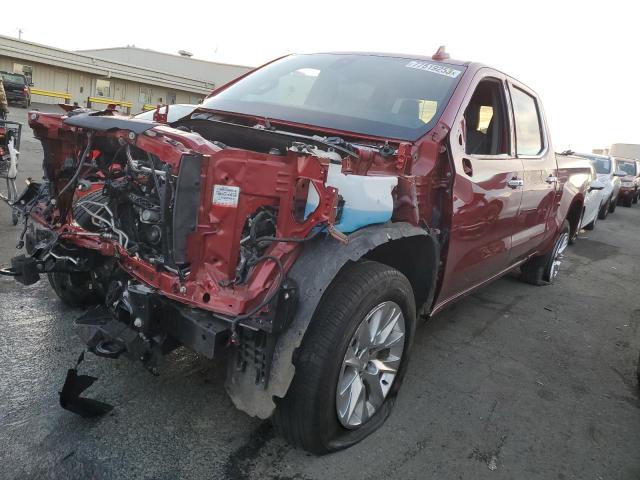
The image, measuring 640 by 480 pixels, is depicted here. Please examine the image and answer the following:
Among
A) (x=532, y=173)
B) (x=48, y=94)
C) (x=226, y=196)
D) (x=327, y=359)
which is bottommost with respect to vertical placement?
(x=327, y=359)

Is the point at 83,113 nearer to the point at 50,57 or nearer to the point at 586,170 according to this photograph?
the point at 586,170

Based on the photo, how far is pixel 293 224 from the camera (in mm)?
2160

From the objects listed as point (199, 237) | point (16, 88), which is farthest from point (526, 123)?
point (16, 88)

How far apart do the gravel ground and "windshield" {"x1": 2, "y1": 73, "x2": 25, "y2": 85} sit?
25.8 meters

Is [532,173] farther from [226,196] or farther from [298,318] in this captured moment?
[226,196]

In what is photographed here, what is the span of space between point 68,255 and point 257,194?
1205mm

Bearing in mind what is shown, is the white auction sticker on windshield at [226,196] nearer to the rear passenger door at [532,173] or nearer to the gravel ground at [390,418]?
the gravel ground at [390,418]

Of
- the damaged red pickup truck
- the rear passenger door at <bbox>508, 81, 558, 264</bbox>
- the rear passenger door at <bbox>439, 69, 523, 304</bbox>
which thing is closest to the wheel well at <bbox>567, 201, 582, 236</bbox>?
the rear passenger door at <bbox>508, 81, 558, 264</bbox>

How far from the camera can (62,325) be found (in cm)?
350

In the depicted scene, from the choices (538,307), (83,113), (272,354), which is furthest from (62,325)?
(538,307)

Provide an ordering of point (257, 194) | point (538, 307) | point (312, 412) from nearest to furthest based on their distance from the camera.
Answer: point (257, 194), point (312, 412), point (538, 307)

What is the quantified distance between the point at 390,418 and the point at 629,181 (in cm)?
1950

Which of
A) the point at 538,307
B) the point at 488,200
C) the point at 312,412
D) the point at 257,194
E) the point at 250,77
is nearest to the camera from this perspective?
the point at 257,194

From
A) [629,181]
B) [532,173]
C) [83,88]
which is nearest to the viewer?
[532,173]
